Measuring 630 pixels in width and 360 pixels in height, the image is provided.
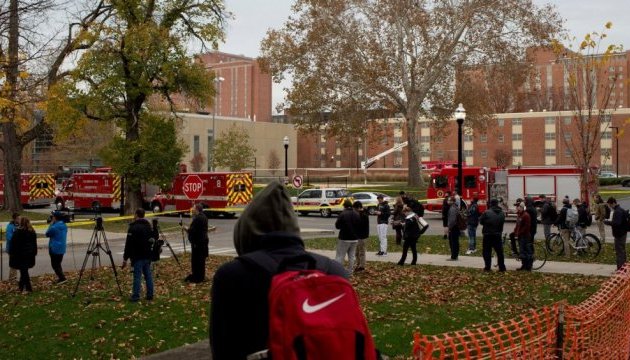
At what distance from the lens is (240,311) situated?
2.94 metres

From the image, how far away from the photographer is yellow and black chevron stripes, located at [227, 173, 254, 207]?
3762cm

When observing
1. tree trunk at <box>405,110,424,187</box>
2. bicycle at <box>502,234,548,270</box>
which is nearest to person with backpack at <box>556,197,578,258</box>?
bicycle at <box>502,234,548,270</box>

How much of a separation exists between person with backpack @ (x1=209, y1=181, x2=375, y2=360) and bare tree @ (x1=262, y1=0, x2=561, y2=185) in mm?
42788

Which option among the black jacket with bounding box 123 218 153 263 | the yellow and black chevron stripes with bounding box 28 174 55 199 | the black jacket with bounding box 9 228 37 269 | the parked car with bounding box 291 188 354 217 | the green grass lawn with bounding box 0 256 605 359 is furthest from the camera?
the yellow and black chevron stripes with bounding box 28 174 55 199

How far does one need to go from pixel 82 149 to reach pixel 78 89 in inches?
1706

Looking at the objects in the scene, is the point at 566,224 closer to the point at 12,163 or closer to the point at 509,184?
the point at 509,184

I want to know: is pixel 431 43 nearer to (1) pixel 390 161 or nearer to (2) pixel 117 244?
(2) pixel 117 244

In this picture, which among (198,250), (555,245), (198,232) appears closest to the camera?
(198,250)

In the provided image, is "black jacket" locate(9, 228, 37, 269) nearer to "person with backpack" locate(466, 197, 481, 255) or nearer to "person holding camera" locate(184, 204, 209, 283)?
"person holding camera" locate(184, 204, 209, 283)

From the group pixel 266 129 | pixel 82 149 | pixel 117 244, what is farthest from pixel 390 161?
pixel 117 244

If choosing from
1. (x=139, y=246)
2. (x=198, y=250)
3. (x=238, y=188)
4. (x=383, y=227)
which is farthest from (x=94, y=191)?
(x=139, y=246)

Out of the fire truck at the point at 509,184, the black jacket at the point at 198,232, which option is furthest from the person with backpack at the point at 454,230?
the fire truck at the point at 509,184

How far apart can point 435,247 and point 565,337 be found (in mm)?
15967

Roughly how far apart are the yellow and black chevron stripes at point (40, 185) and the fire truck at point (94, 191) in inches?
78.3
